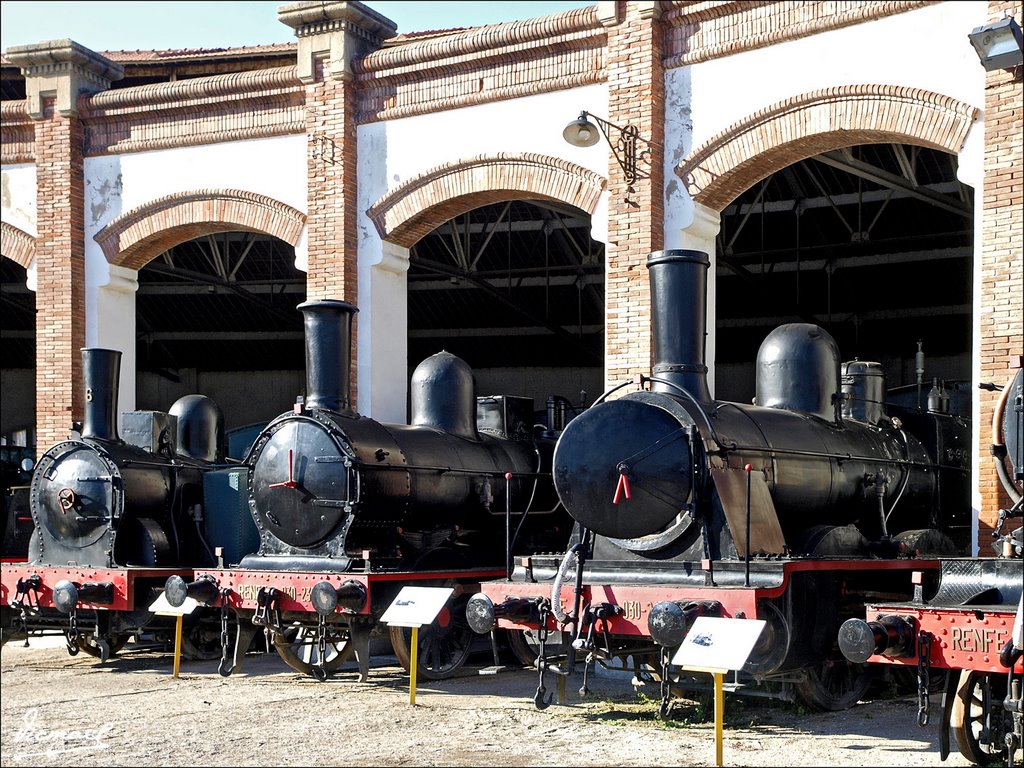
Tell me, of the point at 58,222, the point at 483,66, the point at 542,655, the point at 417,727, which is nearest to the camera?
the point at 542,655

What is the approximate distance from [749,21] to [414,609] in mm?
6373

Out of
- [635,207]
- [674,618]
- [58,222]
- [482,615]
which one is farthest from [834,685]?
[58,222]

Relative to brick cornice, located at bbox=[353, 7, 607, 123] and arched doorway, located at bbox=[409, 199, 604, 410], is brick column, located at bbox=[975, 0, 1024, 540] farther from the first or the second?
arched doorway, located at bbox=[409, 199, 604, 410]

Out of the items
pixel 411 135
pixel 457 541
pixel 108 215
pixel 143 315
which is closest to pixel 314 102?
pixel 411 135

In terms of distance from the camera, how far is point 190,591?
10242mm

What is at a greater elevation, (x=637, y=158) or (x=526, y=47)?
(x=526, y=47)

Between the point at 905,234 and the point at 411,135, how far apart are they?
9.03 m

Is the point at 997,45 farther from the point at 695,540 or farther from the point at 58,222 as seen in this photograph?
the point at 58,222

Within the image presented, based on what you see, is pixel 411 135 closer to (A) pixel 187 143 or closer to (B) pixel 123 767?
(A) pixel 187 143

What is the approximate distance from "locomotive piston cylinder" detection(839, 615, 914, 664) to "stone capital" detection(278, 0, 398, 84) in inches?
373

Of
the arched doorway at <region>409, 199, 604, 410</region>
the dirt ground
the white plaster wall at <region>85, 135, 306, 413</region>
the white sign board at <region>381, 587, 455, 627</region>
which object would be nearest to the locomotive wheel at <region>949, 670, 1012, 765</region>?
the dirt ground

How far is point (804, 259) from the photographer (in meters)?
21.2

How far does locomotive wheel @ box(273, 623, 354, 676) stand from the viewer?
34.7ft

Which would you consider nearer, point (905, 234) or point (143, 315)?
point (905, 234)
